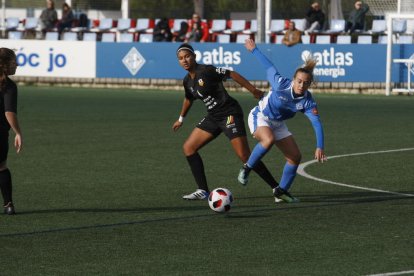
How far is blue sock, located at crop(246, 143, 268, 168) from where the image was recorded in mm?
12439

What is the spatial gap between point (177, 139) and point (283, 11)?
25572mm

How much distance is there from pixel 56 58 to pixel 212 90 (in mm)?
24498

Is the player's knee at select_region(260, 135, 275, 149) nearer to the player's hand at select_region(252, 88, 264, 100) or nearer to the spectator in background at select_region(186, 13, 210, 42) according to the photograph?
the player's hand at select_region(252, 88, 264, 100)

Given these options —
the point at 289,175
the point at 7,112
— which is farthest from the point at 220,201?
the point at 7,112

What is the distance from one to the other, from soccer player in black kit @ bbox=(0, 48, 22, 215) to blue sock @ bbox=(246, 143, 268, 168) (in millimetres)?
2580

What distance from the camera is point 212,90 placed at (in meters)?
12.9

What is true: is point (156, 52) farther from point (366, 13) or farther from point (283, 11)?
point (283, 11)

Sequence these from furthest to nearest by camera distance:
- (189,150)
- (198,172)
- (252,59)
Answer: (252,59) → (189,150) → (198,172)

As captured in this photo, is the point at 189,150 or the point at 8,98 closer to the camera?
the point at 8,98

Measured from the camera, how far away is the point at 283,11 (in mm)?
45594

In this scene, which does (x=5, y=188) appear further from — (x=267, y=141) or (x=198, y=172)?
(x=267, y=141)

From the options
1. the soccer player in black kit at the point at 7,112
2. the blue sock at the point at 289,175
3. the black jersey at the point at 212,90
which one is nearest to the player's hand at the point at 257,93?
the black jersey at the point at 212,90

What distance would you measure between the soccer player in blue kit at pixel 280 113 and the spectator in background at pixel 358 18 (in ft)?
85.5

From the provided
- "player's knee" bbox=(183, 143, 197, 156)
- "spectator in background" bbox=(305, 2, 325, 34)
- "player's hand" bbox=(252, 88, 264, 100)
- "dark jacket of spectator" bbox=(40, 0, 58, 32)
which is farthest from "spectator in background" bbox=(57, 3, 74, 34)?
"player's hand" bbox=(252, 88, 264, 100)
